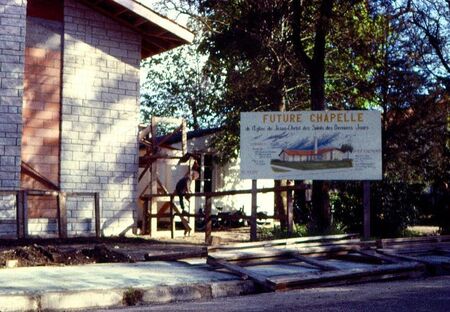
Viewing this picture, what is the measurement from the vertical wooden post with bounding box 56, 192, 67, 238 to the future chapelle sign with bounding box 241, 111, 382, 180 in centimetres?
377

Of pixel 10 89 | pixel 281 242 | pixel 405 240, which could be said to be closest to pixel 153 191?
pixel 10 89

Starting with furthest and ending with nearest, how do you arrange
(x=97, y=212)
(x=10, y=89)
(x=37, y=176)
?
(x=37, y=176), (x=97, y=212), (x=10, y=89)

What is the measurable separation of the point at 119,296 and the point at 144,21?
9.26m

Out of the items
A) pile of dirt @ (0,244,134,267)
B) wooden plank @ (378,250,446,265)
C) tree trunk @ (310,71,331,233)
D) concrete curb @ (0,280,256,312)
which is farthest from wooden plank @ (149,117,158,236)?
concrete curb @ (0,280,256,312)

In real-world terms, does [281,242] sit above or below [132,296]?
above

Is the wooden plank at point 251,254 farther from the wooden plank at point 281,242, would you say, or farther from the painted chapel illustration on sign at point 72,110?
the painted chapel illustration on sign at point 72,110

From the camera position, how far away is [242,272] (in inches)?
370

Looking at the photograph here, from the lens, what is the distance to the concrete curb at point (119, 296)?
24.6 feet

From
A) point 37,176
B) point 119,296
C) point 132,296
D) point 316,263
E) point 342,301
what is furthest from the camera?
point 37,176

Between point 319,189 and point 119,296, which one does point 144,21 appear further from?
point 119,296

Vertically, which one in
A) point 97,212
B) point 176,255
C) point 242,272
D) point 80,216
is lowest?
point 242,272

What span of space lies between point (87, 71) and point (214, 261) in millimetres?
7286

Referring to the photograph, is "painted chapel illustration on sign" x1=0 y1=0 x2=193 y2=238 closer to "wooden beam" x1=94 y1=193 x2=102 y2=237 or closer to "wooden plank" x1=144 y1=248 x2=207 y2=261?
"wooden beam" x1=94 y1=193 x2=102 y2=237

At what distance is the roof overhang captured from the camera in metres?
15.4
